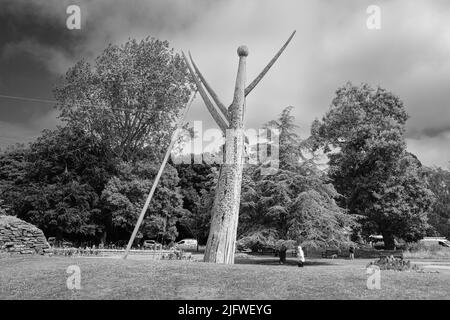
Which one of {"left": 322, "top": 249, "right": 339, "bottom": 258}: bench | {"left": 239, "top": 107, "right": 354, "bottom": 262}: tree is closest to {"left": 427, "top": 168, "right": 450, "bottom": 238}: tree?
{"left": 322, "top": 249, "right": 339, "bottom": 258}: bench

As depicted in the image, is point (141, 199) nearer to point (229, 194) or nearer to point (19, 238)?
point (19, 238)

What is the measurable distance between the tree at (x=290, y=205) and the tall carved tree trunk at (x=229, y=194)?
886cm

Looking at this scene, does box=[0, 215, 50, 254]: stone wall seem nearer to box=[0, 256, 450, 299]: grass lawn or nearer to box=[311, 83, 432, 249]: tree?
box=[0, 256, 450, 299]: grass lawn

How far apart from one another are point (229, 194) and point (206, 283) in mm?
4811

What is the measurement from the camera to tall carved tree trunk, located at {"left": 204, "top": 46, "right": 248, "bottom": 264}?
48.8ft

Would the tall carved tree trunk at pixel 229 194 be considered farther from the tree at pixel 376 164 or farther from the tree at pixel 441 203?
the tree at pixel 441 203

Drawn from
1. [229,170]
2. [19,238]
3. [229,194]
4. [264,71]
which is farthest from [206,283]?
[19,238]

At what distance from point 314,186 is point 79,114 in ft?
66.2

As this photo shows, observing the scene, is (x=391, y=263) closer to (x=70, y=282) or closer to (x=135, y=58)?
(x=70, y=282)

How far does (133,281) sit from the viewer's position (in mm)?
11086

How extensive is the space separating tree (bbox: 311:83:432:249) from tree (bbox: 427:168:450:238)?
1139 inches
